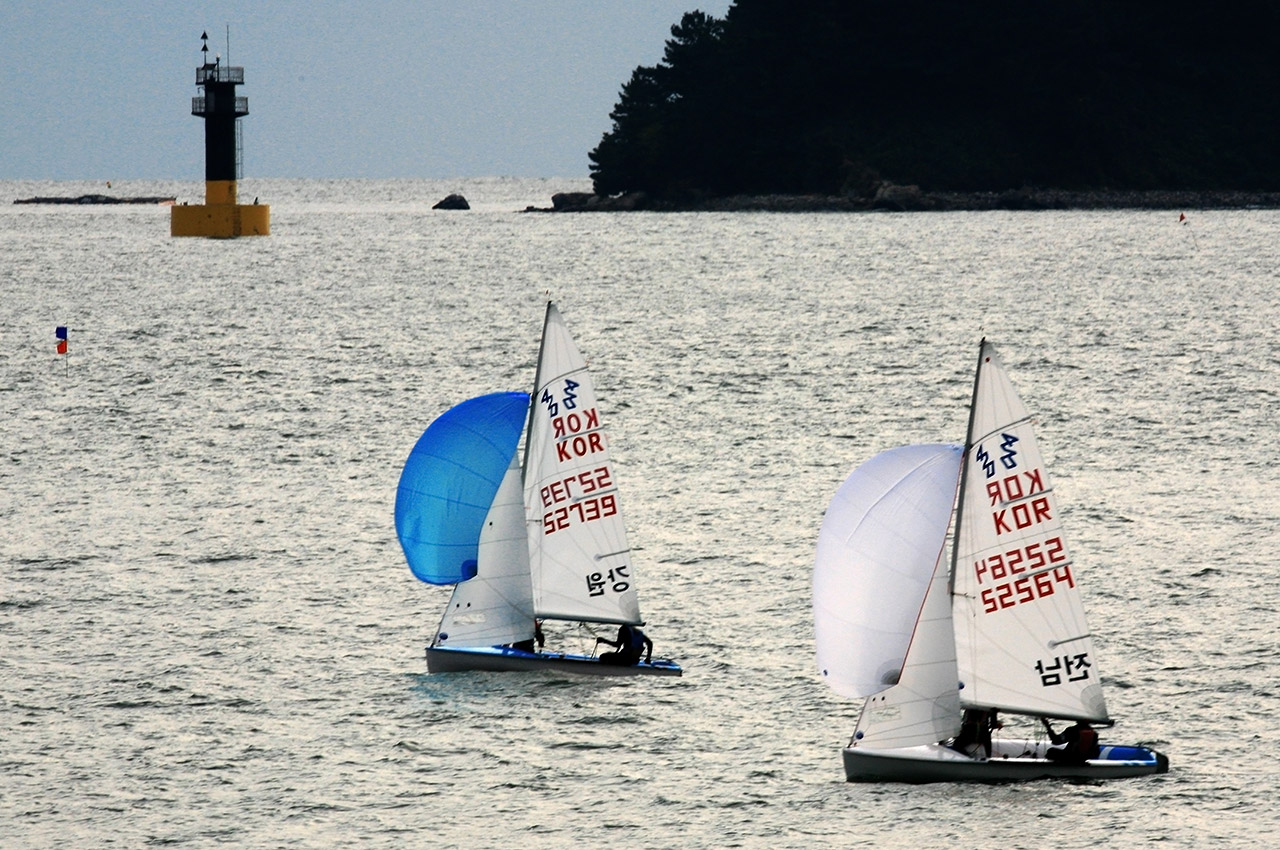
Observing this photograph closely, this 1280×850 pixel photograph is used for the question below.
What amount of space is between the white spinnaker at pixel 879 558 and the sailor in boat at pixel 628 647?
6.86 metres

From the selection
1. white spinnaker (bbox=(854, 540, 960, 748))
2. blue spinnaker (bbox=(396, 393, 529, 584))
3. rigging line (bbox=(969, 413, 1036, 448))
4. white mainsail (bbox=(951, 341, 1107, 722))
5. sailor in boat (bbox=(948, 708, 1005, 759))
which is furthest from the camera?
blue spinnaker (bbox=(396, 393, 529, 584))

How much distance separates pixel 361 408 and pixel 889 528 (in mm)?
43968

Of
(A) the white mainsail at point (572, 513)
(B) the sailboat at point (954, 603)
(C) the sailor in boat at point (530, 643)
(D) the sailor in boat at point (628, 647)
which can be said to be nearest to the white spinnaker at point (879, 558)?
(B) the sailboat at point (954, 603)

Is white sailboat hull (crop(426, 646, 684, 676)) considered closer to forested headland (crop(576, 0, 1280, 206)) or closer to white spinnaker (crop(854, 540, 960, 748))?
white spinnaker (crop(854, 540, 960, 748))

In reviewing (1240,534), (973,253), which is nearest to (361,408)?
(1240,534)

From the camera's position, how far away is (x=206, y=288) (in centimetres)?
13100

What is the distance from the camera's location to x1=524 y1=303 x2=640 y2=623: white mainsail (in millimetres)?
31109

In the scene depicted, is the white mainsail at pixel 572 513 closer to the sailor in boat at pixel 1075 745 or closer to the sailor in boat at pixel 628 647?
the sailor in boat at pixel 628 647

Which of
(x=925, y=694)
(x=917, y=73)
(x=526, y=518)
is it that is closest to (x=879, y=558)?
(x=925, y=694)

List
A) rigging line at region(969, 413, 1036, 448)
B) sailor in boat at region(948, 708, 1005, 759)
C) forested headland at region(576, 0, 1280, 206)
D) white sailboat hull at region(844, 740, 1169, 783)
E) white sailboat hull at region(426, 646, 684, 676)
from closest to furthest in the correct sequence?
rigging line at region(969, 413, 1036, 448)
white sailboat hull at region(844, 740, 1169, 783)
sailor in boat at region(948, 708, 1005, 759)
white sailboat hull at region(426, 646, 684, 676)
forested headland at region(576, 0, 1280, 206)

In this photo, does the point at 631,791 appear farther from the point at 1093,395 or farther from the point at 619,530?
the point at 1093,395

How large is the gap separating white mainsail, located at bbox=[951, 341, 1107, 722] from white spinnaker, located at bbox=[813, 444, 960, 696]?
492 mm

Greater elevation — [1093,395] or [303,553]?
[1093,395]

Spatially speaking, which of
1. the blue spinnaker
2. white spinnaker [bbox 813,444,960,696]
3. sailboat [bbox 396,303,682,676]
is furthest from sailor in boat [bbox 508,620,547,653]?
white spinnaker [bbox 813,444,960,696]
